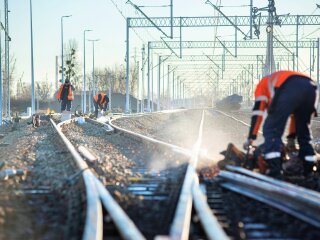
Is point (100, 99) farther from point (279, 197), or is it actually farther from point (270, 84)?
point (279, 197)

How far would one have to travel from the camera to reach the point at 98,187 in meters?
6.22

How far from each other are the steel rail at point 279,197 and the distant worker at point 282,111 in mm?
797

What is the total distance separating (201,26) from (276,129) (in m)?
31.0

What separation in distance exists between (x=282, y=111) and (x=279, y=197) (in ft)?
5.87

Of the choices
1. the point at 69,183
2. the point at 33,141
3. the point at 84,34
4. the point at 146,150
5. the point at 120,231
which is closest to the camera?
the point at 120,231

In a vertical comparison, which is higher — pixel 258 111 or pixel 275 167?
pixel 258 111

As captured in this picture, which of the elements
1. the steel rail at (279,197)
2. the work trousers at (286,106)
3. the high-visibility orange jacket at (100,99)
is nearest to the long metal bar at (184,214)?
the steel rail at (279,197)

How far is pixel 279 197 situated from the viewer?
568 cm

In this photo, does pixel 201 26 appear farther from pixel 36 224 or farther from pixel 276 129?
pixel 36 224

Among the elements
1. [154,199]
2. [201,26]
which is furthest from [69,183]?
[201,26]

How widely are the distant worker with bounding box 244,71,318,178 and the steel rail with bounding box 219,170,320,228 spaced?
0.80 m

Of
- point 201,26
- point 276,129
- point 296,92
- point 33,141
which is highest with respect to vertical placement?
point 201,26

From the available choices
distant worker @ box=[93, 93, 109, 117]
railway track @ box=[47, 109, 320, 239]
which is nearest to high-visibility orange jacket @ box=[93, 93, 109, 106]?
distant worker @ box=[93, 93, 109, 117]

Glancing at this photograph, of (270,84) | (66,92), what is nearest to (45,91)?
(66,92)
